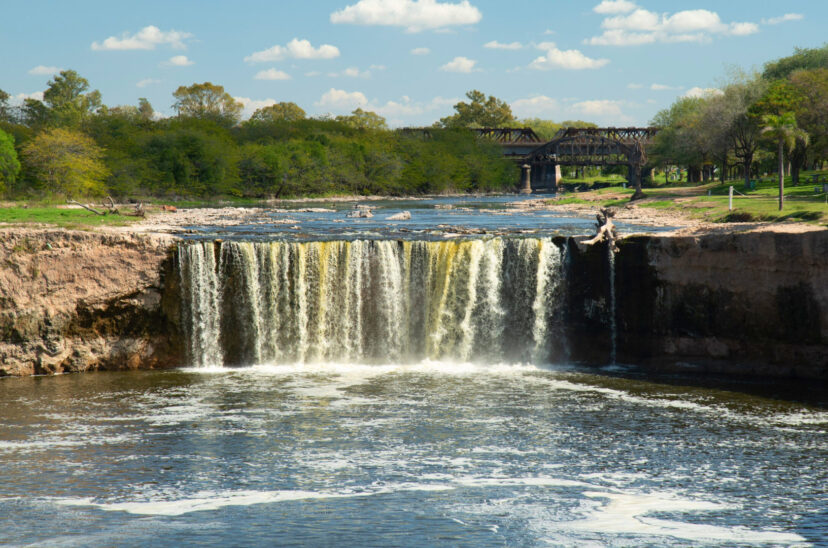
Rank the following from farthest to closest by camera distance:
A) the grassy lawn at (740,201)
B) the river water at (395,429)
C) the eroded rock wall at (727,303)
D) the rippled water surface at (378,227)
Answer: the rippled water surface at (378,227), the grassy lawn at (740,201), the eroded rock wall at (727,303), the river water at (395,429)

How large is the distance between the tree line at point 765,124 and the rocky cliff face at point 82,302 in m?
30.2

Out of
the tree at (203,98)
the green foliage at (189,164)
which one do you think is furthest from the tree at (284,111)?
the green foliage at (189,164)

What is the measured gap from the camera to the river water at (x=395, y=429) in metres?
14.8

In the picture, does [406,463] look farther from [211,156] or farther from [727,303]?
[211,156]

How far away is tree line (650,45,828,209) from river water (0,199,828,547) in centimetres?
2161

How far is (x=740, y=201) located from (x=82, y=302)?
3823 centimetres

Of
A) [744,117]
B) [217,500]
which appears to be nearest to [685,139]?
[744,117]

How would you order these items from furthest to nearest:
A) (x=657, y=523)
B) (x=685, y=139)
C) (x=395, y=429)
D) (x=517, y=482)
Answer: (x=685, y=139)
(x=395, y=429)
(x=517, y=482)
(x=657, y=523)

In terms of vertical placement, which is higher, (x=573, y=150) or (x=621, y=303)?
(x=573, y=150)

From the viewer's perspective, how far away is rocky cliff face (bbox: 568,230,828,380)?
2702 centimetres

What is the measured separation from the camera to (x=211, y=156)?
9144cm

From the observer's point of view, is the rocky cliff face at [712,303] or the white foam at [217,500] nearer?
the white foam at [217,500]

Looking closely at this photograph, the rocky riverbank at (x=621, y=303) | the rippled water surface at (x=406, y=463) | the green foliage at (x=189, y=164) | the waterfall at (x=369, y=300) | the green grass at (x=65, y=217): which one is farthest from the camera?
the green foliage at (x=189, y=164)

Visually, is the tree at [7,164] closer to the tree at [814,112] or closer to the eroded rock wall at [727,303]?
the eroded rock wall at [727,303]
